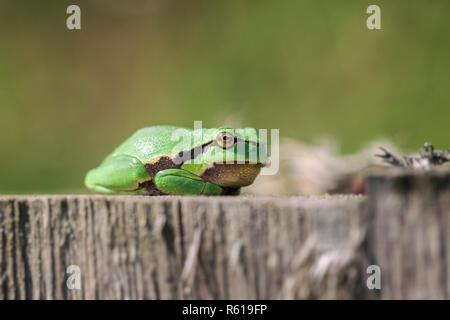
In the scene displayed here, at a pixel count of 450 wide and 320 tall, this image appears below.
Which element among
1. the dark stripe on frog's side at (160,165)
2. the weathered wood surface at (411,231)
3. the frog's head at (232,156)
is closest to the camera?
the weathered wood surface at (411,231)

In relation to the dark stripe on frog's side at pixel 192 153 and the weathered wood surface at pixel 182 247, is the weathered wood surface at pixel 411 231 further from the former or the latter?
the dark stripe on frog's side at pixel 192 153

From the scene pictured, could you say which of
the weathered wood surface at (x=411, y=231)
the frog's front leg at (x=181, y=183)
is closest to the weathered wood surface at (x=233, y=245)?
the weathered wood surface at (x=411, y=231)

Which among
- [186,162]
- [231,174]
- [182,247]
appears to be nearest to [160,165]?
[186,162]

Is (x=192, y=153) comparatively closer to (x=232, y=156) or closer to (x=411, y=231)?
(x=232, y=156)

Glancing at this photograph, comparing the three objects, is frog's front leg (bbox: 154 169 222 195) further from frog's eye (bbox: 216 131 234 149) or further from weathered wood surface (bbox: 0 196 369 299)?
weathered wood surface (bbox: 0 196 369 299)
